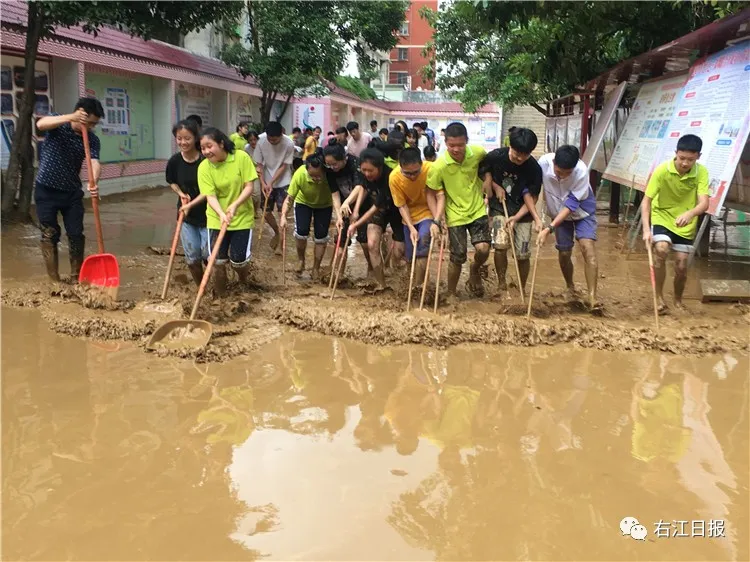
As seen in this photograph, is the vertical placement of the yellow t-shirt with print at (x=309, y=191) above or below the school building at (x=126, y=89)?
below

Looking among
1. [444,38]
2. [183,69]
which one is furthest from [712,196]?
[444,38]

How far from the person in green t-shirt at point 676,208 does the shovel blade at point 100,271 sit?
4391 millimetres

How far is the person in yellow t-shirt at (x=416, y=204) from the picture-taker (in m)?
5.50

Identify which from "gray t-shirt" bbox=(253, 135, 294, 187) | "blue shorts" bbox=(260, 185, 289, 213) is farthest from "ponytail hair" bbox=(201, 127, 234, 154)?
"blue shorts" bbox=(260, 185, 289, 213)

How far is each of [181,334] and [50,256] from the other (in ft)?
6.46

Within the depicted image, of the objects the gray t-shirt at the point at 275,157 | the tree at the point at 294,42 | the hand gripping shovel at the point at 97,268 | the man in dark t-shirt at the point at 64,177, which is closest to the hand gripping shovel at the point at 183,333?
the hand gripping shovel at the point at 97,268

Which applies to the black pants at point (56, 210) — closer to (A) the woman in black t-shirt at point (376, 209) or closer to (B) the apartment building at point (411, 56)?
(A) the woman in black t-shirt at point (376, 209)

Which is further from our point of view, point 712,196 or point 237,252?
point 712,196

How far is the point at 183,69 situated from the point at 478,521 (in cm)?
1568

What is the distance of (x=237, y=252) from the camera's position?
5457mm

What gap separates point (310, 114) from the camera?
89.7 ft

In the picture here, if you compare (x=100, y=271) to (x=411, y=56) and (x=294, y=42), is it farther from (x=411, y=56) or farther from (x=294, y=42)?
(x=411, y=56)

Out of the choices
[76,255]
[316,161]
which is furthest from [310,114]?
[76,255]

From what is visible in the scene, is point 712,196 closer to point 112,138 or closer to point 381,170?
point 381,170
